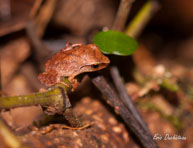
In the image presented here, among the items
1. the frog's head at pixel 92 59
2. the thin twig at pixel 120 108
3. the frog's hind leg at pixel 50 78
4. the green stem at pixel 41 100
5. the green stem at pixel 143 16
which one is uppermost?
the green stem at pixel 143 16

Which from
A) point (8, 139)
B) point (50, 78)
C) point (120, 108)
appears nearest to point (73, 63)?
point (50, 78)

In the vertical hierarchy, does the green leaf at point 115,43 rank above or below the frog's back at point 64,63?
above

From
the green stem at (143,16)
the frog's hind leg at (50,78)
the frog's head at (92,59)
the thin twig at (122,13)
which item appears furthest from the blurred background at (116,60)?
the frog's head at (92,59)

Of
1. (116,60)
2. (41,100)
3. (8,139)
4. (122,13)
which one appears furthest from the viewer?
(116,60)

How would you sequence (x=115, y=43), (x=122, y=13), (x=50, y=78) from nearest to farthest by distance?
(x=50, y=78), (x=115, y=43), (x=122, y=13)

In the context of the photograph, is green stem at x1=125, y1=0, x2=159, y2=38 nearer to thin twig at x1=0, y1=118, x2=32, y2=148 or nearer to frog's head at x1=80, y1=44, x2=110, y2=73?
frog's head at x1=80, y1=44, x2=110, y2=73

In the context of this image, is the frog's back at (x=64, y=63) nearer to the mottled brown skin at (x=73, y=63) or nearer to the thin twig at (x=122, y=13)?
the mottled brown skin at (x=73, y=63)

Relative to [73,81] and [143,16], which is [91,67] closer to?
[73,81]
